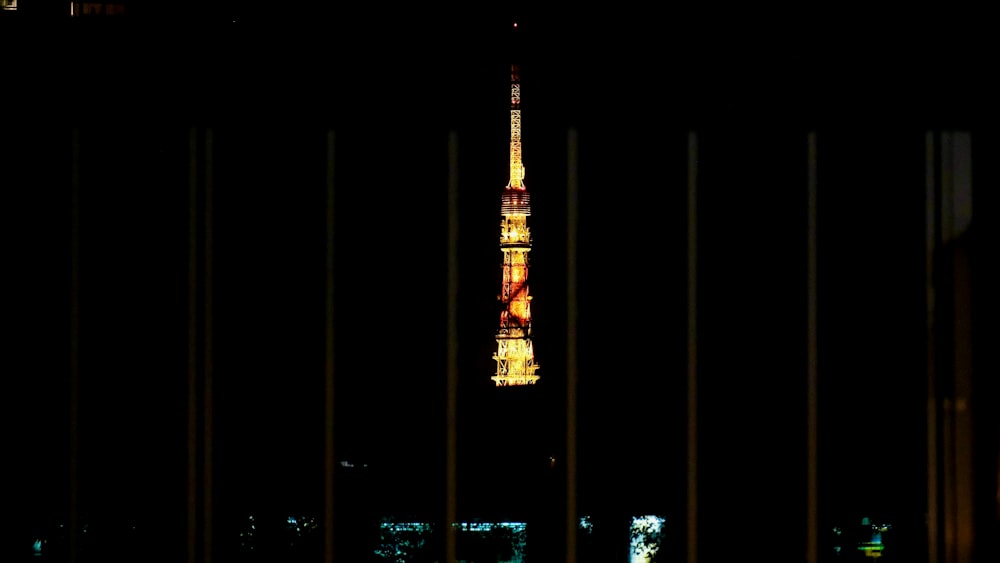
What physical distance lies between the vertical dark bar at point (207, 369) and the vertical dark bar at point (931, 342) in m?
0.98

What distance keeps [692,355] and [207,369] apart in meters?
0.66

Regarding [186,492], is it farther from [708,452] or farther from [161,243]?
[708,452]

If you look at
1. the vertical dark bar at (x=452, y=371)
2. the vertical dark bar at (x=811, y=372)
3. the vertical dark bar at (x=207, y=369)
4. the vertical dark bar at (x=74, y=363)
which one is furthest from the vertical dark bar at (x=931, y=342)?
the vertical dark bar at (x=74, y=363)

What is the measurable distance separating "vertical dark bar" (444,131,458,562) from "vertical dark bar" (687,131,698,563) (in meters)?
0.32

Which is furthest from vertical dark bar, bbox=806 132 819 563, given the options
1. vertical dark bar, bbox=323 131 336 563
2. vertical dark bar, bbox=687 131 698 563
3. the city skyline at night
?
vertical dark bar, bbox=323 131 336 563

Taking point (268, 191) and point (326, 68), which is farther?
point (268, 191)

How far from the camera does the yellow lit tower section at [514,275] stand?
141 cm

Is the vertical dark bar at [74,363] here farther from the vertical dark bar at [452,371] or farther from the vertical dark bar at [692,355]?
the vertical dark bar at [692,355]

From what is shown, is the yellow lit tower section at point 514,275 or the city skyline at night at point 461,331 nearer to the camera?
the city skyline at night at point 461,331

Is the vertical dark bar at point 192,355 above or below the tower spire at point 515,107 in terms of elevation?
below

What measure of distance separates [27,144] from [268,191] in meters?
0.32

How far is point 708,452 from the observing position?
1.33m

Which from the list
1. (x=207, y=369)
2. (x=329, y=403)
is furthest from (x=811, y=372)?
(x=207, y=369)

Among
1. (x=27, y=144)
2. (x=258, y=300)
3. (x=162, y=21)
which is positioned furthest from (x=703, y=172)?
(x=27, y=144)
